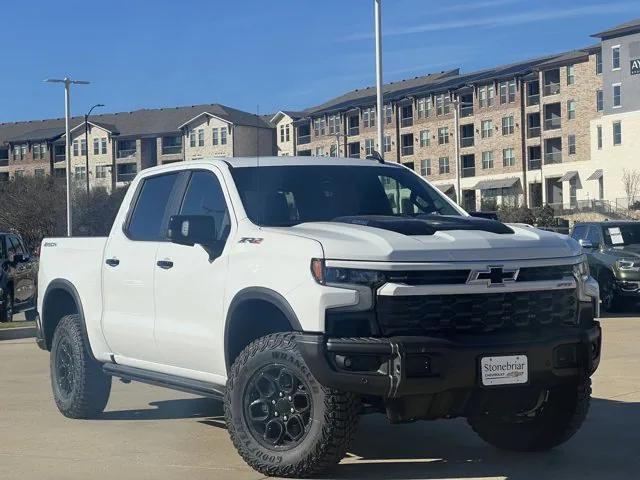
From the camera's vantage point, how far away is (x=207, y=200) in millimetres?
7574

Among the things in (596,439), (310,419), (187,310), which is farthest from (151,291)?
(596,439)

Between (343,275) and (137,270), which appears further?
(137,270)

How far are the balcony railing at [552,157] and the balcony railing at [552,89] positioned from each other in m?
4.73

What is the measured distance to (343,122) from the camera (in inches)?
4013

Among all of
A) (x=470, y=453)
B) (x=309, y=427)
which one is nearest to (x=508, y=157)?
(x=470, y=453)

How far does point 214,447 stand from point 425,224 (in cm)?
227

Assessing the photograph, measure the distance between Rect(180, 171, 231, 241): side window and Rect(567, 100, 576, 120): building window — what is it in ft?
256

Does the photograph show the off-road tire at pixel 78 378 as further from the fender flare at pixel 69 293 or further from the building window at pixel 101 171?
the building window at pixel 101 171

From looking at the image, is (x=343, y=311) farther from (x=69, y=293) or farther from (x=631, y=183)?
(x=631, y=183)

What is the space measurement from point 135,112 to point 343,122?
2873 centimetres

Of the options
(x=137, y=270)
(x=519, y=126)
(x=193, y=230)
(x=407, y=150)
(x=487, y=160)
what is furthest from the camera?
(x=407, y=150)

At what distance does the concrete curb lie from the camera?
17359 mm

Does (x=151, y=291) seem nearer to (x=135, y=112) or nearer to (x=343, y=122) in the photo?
(x=343, y=122)

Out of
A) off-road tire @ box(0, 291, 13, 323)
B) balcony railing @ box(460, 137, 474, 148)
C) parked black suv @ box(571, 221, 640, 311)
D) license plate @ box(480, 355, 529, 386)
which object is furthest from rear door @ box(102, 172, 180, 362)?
A: balcony railing @ box(460, 137, 474, 148)
